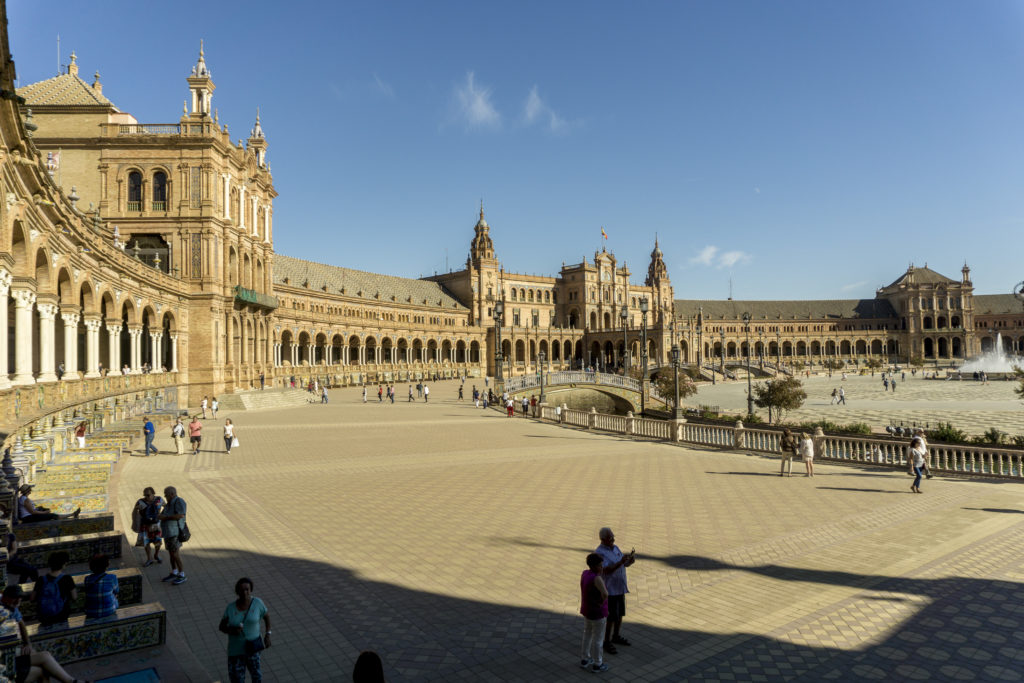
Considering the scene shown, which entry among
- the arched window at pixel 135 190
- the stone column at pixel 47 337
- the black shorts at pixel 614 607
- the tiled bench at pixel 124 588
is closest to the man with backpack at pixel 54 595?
the tiled bench at pixel 124 588

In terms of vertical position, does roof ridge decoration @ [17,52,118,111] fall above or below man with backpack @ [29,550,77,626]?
above

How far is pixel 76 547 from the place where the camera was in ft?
30.0

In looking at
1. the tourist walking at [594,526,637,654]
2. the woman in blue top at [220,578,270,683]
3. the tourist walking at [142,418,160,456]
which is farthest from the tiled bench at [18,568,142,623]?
the tourist walking at [142,418,160,456]

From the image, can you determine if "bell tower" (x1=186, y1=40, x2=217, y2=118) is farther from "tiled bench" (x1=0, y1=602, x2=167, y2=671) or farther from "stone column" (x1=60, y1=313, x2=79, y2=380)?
"tiled bench" (x1=0, y1=602, x2=167, y2=671)

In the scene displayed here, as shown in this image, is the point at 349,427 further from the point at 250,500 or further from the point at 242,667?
the point at 242,667

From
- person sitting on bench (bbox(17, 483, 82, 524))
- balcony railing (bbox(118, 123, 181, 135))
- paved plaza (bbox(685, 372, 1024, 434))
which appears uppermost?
balcony railing (bbox(118, 123, 181, 135))

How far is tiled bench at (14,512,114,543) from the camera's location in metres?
9.48

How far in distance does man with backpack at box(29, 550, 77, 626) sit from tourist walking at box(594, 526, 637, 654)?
572 centimetres

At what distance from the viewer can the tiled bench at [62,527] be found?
9484 millimetres

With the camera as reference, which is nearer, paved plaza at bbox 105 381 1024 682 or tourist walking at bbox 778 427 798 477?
paved plaza at bbox 105 381 1024 682

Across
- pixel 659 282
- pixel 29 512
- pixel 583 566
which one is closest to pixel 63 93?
pixel 29 512

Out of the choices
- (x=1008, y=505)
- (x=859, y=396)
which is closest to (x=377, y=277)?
(x=859, y=396)

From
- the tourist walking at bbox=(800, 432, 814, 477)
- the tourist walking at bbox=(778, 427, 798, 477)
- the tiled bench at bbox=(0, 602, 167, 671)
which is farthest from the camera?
the tourist walking at bbox=(778, 427, 798, 477)

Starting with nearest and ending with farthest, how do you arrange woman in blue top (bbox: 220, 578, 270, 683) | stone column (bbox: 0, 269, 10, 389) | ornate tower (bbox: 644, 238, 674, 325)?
woman in blue top (bbox: 220, 578, 270, 683)
stone column (bbox: 0, 269, 10, 389)
ornate tower (bbox: 644, 238, 674, 325)
